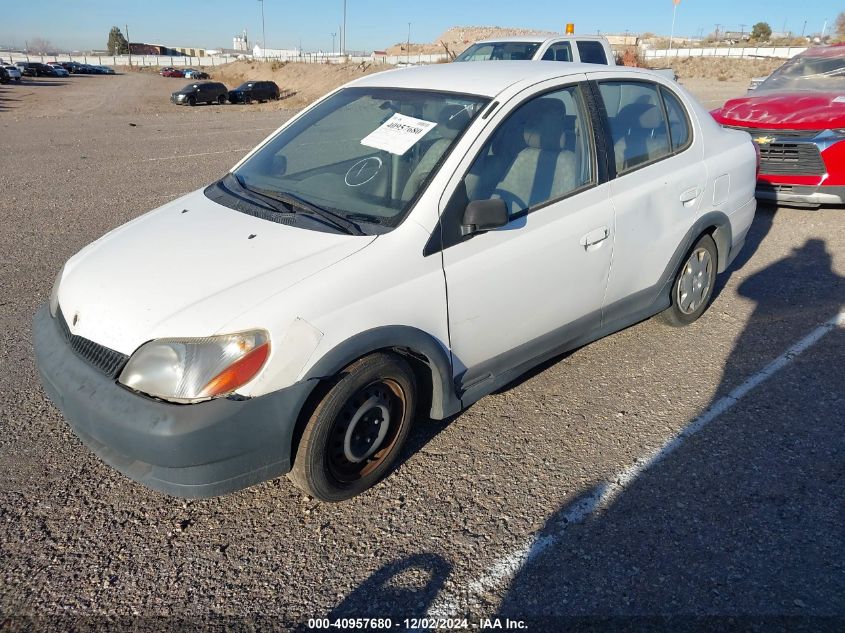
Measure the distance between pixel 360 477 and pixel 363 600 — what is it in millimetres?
639

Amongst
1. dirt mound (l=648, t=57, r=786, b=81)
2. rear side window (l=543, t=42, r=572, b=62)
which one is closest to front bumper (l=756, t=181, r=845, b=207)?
rear side window (l=543, t=42, r=572, b=62)

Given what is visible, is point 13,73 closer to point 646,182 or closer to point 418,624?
point 646,182

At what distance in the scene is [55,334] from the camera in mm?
3061

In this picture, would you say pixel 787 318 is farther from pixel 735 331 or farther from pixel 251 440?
pixel 251 440

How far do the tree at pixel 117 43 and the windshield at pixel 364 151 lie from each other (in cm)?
14197

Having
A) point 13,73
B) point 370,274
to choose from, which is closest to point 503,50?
point 370,274

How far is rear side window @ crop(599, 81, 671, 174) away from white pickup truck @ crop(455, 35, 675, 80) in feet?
25.7

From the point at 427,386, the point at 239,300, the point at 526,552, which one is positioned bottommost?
the point at 526,552

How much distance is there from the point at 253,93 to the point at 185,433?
36334 millimetres

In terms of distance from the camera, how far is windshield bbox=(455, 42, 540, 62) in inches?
472

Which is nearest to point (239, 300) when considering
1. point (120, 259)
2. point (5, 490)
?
point (120, 259)

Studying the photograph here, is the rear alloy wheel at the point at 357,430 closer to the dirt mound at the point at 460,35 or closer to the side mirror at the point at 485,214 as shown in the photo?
the side mirror at the point at 485,214

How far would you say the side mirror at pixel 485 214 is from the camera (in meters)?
2.97

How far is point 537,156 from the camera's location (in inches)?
138
